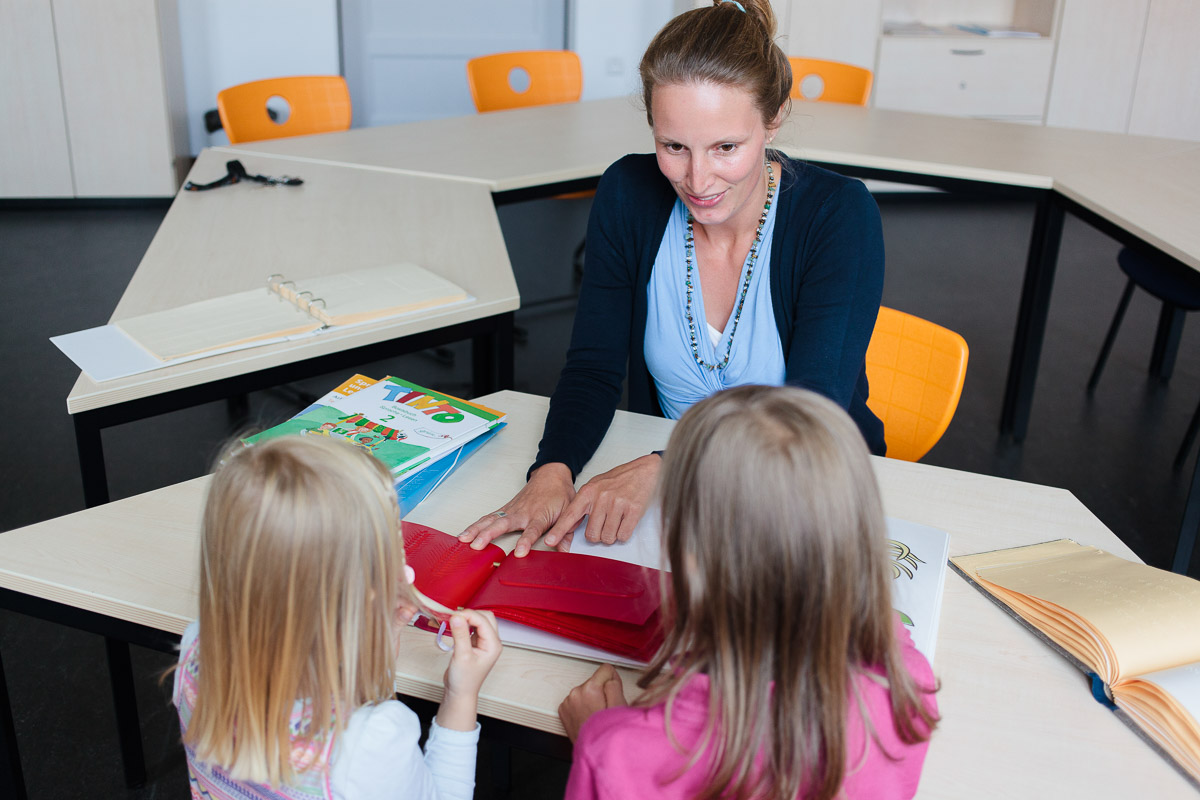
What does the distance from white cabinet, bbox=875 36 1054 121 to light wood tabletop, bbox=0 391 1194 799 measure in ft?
13.0

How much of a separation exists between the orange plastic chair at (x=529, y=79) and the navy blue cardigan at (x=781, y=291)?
80.2 inches

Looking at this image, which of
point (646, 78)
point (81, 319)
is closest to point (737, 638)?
point (646, 78)

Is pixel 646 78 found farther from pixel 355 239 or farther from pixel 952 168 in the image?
pixel 952 168

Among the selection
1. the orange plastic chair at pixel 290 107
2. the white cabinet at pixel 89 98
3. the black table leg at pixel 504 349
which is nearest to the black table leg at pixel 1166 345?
the black table leg at pixel 504 349

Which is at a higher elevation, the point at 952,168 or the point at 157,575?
the point at 952,168

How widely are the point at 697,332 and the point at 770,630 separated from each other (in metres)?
0.83

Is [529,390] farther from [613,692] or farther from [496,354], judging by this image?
[613,692]

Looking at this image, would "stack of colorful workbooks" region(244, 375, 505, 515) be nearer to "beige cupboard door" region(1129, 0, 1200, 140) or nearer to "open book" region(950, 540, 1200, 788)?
"open book" region(950, 540, 1200, 788)

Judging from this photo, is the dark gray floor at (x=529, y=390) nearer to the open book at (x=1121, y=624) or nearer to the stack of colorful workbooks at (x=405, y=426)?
the stack of colorful workbooks at (x=405, y=426)

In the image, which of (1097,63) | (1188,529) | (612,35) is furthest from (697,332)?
(1097,63)

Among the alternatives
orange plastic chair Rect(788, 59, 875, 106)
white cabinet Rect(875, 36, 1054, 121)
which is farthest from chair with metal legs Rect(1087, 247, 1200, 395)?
white cabinet Rect(875, 36, 1054, 121)

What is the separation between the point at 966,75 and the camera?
483cm

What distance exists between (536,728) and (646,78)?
858 millimetres

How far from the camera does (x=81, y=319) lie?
339cm
